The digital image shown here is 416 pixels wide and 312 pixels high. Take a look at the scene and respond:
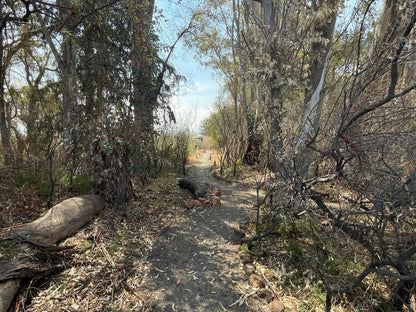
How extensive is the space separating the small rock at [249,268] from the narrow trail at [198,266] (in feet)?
0.20

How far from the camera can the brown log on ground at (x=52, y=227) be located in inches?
65.6

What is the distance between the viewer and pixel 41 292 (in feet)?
6.08

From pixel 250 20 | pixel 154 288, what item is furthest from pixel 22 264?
pixel 250 20

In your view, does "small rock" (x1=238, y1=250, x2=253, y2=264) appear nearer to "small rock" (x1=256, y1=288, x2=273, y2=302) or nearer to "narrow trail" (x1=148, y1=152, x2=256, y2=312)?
"narrow trail" (x1=148, y1=152, x2=256, y2=312)

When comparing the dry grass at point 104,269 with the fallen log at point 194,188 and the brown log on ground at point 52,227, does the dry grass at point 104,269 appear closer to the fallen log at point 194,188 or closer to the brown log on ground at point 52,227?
the brown log on ground at point 52,227

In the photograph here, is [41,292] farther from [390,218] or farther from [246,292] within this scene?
[390,218]

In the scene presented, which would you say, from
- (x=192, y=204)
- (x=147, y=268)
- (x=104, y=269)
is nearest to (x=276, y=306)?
(x=147, y=268)

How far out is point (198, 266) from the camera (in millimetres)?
2424

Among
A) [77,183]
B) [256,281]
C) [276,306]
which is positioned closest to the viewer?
[276,306]

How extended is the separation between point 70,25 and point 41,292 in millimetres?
3875

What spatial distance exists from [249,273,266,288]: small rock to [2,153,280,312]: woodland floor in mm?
55

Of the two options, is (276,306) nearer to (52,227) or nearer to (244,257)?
(244,257)

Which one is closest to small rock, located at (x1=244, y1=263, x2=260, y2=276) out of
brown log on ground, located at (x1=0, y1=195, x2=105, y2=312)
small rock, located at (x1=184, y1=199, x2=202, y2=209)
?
small rock, located at (x1=184, y1=199, x2=202, y2=209)

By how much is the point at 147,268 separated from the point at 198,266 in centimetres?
61
